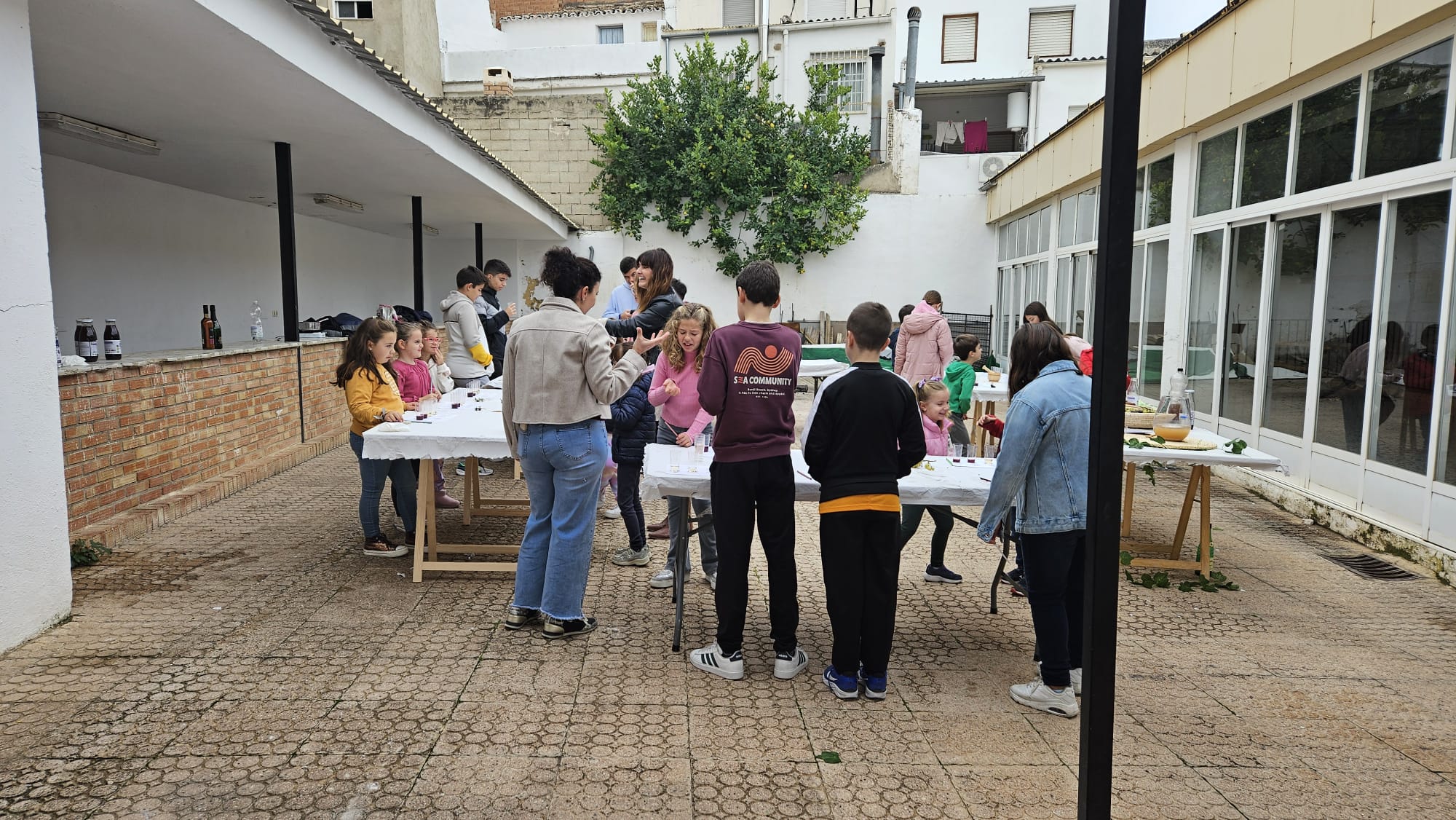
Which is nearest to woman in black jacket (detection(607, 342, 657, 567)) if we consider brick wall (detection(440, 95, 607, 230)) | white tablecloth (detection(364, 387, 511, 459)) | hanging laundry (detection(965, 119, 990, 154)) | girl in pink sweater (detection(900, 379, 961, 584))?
white tablecloth (detection(364, 387, 511, 459))

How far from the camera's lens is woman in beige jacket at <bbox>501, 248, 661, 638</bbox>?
152 inches

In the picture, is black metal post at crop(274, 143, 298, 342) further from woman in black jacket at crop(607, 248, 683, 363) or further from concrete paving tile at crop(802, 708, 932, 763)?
concrete paving tile at crop(802, 708, 932, 763)

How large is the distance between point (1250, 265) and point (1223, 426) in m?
1.48

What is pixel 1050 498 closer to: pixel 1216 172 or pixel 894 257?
pixel 1216 172

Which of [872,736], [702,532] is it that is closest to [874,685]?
[872,736]

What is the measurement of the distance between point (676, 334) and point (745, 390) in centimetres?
122

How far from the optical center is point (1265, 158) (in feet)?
23.7

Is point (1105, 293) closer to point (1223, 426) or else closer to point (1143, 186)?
point (1223, 426)

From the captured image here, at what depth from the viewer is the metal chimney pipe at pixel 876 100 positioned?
19.5 m

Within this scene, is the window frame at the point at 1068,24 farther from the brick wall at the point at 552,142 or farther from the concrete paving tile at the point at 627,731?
the concrete paving tile at the point at 627,731

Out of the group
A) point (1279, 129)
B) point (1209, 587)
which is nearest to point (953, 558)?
point (1209, 587)

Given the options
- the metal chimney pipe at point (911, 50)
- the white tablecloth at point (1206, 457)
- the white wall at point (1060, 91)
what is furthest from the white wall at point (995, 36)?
the white tablecloth at point (1206, 457)

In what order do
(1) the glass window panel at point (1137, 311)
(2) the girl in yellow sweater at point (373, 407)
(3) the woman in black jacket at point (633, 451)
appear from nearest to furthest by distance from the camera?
(3) the woman in black jacket at point (633, 451) → (2) the girl in yellow sweater at point (373, 407) → (1) the glass window panel at point (1137, 311)

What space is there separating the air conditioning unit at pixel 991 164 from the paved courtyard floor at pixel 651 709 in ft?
47.0
